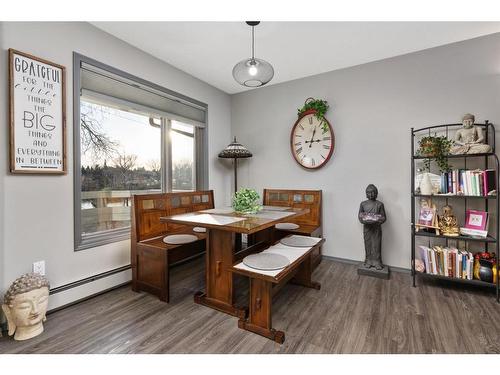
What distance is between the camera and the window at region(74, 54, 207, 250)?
7.29 ft

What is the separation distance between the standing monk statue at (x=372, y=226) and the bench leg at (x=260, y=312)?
5.28ft

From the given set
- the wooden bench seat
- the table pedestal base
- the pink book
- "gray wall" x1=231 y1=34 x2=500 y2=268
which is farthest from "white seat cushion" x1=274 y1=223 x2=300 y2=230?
the pink book

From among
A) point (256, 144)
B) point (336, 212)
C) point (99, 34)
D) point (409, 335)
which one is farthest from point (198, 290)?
point (99, 34)

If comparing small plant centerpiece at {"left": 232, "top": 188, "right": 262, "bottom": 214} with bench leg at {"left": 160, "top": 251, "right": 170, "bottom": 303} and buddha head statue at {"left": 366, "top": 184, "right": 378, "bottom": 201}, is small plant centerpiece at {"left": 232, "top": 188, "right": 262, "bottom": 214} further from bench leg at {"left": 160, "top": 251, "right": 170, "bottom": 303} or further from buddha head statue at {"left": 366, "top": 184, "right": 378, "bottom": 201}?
buddha head statue at {"left": 366, "top": 184, "right": 378, "bottom": 201}

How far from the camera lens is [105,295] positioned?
7.43 ft

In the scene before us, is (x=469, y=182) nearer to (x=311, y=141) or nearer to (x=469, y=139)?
(x=469, y=139)

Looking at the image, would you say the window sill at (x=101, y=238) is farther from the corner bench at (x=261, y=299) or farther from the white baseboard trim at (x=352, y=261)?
the white baseboard trim at (x=352, y=261)

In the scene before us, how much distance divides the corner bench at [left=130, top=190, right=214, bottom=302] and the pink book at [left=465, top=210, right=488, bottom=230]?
2.64m

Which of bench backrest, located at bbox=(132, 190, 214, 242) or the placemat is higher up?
bench backrest, located at bbox=(132, 190, 214, 242)

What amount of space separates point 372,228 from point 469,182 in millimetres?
999

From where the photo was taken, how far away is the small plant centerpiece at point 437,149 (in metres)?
2.35
